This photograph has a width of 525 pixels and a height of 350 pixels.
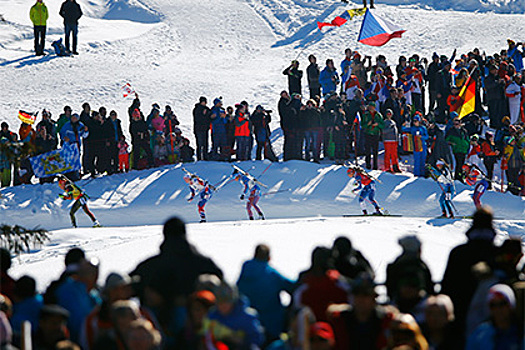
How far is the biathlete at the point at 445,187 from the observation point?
18.2 m

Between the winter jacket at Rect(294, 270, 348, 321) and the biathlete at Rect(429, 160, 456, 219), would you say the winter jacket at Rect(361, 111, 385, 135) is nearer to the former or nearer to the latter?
the biathlete at Rect(429, 160, 456, 219)

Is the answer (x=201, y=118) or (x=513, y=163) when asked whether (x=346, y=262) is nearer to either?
(x=513, y=163)

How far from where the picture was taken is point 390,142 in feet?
69.0

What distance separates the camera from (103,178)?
69.0 feet

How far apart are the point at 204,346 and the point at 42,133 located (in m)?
14.7

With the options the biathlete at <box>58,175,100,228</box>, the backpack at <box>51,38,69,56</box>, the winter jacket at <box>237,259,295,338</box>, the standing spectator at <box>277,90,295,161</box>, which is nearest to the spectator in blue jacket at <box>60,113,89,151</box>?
the biathlete at <box>58,175,100,228</box>

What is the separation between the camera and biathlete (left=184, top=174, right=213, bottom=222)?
1869 centimetres

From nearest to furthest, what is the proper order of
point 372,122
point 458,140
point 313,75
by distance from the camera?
1. point 458,140
2. point 372,122
3. point 313,75

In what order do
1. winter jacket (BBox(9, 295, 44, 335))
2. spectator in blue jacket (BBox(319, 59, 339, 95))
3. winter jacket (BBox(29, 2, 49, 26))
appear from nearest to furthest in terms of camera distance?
winter jacket (BBox(9, 295, 44, 335)), spectator in blue jacket (BBox(319, 59, 339, 95)), winter jacket (BBox(29, 2, 49, 26))

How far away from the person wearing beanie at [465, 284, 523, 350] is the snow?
4549mm

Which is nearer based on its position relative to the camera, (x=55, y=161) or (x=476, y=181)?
(x=476, y=181)

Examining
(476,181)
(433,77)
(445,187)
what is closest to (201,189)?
(445,187)

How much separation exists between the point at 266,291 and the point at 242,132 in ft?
43.8

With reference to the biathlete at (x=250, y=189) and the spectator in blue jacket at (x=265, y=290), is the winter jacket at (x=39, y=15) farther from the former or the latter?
the spectator in blue jacket at (x=265, y=290)
